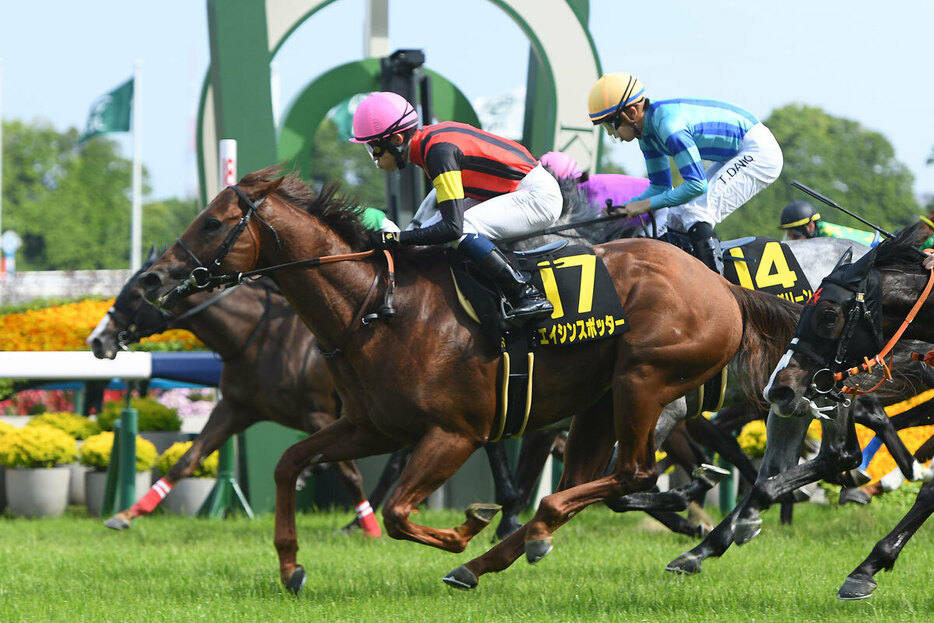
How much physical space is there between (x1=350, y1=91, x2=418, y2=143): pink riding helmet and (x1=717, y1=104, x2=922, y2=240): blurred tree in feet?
110

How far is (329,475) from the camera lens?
31.8 feet

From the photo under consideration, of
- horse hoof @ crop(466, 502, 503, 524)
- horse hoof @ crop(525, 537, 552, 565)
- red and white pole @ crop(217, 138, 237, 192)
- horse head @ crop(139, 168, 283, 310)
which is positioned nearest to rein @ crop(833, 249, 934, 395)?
horse hoof @ crop(525, 537, 552, 565)

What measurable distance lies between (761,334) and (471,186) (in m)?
1.54

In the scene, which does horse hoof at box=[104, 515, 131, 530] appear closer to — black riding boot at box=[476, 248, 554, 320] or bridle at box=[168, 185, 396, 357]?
bridle at box=[168, 185, 396, 357]

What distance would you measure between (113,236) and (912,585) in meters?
56.1

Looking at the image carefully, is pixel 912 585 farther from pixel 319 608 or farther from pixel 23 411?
pixel 23 411

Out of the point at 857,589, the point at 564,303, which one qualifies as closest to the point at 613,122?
the point at 564,303

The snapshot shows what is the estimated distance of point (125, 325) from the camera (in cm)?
805

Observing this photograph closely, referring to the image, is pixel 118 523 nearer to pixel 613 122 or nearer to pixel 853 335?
pixel 613 122

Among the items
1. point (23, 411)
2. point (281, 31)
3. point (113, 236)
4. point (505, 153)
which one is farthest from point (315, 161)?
point (505, 153)

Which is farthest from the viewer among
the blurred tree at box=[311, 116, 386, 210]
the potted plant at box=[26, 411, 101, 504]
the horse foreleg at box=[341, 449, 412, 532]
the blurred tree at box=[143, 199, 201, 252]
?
the blurred tree at box=[311, 116, 386, 210]

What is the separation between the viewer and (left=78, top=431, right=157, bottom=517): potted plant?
9438 mm

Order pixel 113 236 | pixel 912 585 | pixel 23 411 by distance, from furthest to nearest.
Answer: pixel 113 236 < pixel 23 411 < pixel 912 585

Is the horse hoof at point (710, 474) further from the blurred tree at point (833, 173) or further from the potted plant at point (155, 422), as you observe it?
the blurred tree at point (833, 173)
